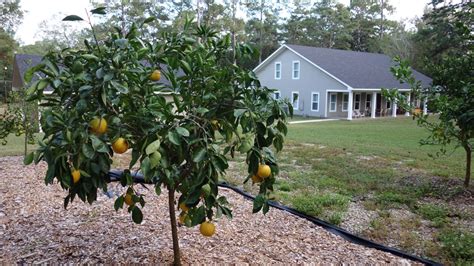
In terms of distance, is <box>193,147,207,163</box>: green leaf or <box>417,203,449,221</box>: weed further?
<box>417,203,449,221</box>: weed

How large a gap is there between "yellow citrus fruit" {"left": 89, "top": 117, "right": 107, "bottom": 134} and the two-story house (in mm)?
20813

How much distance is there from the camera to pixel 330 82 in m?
22.1

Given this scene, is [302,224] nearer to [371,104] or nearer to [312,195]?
[312,195]

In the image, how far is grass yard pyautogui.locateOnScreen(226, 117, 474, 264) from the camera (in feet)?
11.9

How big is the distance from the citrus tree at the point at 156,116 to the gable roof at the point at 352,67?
2051 cm

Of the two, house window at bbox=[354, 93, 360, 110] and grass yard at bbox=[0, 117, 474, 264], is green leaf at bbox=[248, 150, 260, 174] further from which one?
house window at bbox=[354, 93, 360, 110]

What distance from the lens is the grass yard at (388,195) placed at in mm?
3639

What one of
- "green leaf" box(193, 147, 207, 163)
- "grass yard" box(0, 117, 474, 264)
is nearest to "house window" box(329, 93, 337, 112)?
"grass yard" box(0, 117, 474, 264)

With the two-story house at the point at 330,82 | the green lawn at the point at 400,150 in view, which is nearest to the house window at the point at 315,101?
the two-story house at the point at 330,82

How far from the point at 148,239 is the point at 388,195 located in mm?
3380

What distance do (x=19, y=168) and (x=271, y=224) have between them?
4.35m

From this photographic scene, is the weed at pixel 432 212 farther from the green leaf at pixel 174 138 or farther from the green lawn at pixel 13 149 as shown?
the green lawn at pixel 13 149

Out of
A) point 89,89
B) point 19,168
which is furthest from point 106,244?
point 19,168

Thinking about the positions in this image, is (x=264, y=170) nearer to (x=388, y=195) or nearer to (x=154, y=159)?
(x=154, y=159)
